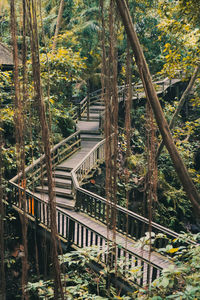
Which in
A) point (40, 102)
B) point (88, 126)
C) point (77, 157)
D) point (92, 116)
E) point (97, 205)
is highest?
point (40, 102)

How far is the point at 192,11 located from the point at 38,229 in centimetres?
625

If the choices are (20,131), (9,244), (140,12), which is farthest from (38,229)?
(140,12)

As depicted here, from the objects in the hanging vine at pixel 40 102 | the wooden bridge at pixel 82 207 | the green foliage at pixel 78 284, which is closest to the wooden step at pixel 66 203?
the wooden bridge at pixel 82 207

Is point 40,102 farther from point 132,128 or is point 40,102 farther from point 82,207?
point 132,128

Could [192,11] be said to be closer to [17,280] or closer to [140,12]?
[17,280]

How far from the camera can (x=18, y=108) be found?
268 centimetres

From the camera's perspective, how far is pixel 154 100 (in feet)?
8.32

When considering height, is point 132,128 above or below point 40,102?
below

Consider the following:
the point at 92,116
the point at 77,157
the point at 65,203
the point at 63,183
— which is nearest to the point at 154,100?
Answer: the point at 65,203

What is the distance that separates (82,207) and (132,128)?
3463mm

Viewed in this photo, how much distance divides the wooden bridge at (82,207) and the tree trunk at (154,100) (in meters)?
2.77

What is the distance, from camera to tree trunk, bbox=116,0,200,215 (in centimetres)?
246

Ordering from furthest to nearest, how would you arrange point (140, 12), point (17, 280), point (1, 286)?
point (140, 12) < point (17, 280) < point (1, 286)

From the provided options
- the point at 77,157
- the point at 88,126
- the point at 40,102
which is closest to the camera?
the point at 40,102
